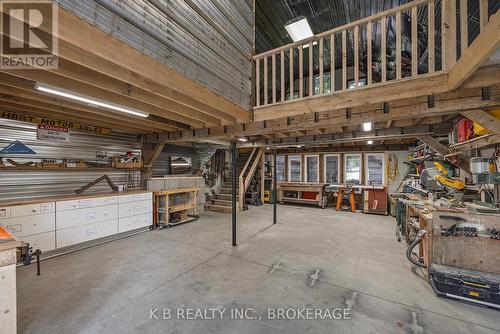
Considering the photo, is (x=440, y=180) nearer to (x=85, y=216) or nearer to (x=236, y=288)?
(x=236, y=288)

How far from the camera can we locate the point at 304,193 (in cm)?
900

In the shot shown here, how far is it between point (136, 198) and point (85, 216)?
42.0 inches

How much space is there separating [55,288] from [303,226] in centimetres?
487

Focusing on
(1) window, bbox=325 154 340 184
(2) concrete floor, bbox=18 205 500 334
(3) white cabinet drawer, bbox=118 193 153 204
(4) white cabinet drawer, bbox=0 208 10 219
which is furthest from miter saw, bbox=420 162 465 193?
(4) white cabinet drawer, bbox=0 208 10 219

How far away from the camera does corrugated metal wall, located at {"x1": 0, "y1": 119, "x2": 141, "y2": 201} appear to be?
3717 millimetres

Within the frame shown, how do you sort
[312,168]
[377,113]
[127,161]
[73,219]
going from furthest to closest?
[312,168], [127,161], [73,219], [377,113]

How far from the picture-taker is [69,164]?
4.25 metres

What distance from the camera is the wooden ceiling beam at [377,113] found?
7.87ft

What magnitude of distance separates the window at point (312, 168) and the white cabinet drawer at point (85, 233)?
7.44 m

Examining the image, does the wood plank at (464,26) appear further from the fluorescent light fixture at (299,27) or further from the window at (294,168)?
the window at (294,168)

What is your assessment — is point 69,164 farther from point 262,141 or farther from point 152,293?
point 262,141

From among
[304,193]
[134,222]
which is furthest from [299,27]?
[304,193]

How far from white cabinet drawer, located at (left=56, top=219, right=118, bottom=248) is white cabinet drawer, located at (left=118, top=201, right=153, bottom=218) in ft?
0.79

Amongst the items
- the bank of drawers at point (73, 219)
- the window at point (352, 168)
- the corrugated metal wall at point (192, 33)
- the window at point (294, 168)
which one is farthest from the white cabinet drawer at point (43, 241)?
the window at point (352, 168)
